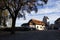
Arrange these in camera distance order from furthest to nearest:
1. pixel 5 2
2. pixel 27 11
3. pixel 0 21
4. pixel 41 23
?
1. pixel 41 23
2. pixel 0 21
3. pixel 27 11
4. pixel 5 2

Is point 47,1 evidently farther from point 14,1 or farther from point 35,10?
point 14,1

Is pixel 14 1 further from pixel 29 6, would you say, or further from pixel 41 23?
pixel 41 23

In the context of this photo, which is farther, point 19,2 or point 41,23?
point 41,23

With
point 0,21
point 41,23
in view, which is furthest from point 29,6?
point 41,23

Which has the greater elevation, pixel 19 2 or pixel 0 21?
pixel 19 2

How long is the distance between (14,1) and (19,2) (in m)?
0.92

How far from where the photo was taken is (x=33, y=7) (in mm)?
41156

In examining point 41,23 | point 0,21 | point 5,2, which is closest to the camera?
point 5,2

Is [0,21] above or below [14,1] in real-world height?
→ below

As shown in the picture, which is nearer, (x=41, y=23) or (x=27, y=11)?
(x=27, y=11)

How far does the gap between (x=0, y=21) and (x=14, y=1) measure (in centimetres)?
1337

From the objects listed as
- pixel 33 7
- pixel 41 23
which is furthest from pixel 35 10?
pixel 41 23

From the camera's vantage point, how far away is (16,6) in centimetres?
4028

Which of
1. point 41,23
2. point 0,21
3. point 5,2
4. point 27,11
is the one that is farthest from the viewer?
point 41,23
